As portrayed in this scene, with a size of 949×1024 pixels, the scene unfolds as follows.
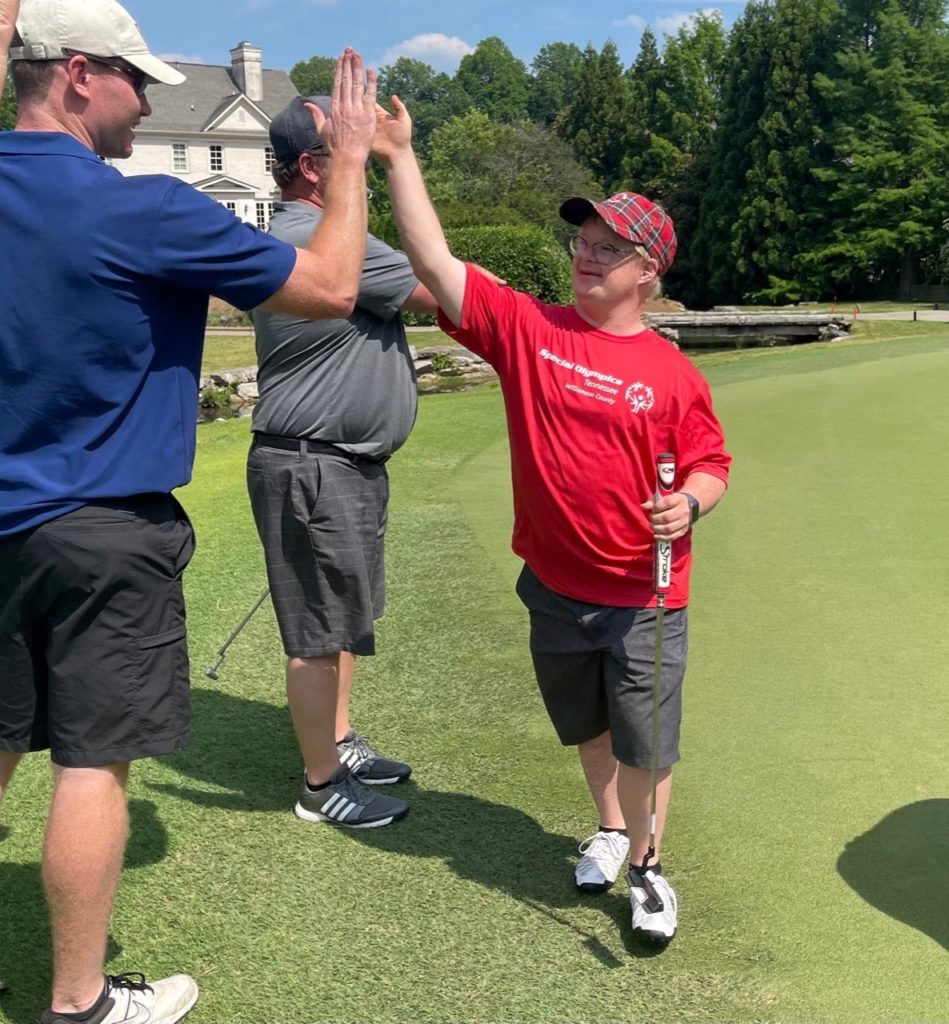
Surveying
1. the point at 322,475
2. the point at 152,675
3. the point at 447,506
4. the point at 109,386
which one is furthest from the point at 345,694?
the point at 447,506

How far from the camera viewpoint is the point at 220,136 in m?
55.8

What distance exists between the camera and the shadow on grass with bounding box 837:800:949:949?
8.80ft

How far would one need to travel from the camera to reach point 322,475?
3191 millimetres

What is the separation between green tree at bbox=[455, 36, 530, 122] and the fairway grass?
4446 inches

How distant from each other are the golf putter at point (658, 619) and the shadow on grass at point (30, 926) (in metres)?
1.19

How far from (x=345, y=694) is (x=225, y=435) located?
8044 mm

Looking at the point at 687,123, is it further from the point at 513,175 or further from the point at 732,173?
the point at 513,175

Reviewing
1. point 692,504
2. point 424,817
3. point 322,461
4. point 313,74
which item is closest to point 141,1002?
point 424,817

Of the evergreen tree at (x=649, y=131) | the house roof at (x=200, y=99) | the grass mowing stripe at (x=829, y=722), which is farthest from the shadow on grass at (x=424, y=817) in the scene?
the house roof at (x=200, y=99)

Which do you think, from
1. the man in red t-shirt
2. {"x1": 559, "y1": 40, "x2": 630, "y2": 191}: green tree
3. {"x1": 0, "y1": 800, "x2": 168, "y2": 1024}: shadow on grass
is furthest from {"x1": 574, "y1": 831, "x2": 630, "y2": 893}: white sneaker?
{"x1": 559, "y1": 40, "x2": 630, "y2": 191}: green tree

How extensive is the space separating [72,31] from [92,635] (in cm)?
115

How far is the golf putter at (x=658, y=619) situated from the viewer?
8.32 ft

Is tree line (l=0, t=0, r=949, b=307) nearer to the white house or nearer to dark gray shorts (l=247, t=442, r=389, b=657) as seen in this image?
the white house

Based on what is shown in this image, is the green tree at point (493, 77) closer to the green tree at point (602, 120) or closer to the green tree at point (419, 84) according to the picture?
the green tree at point (419, 84)
